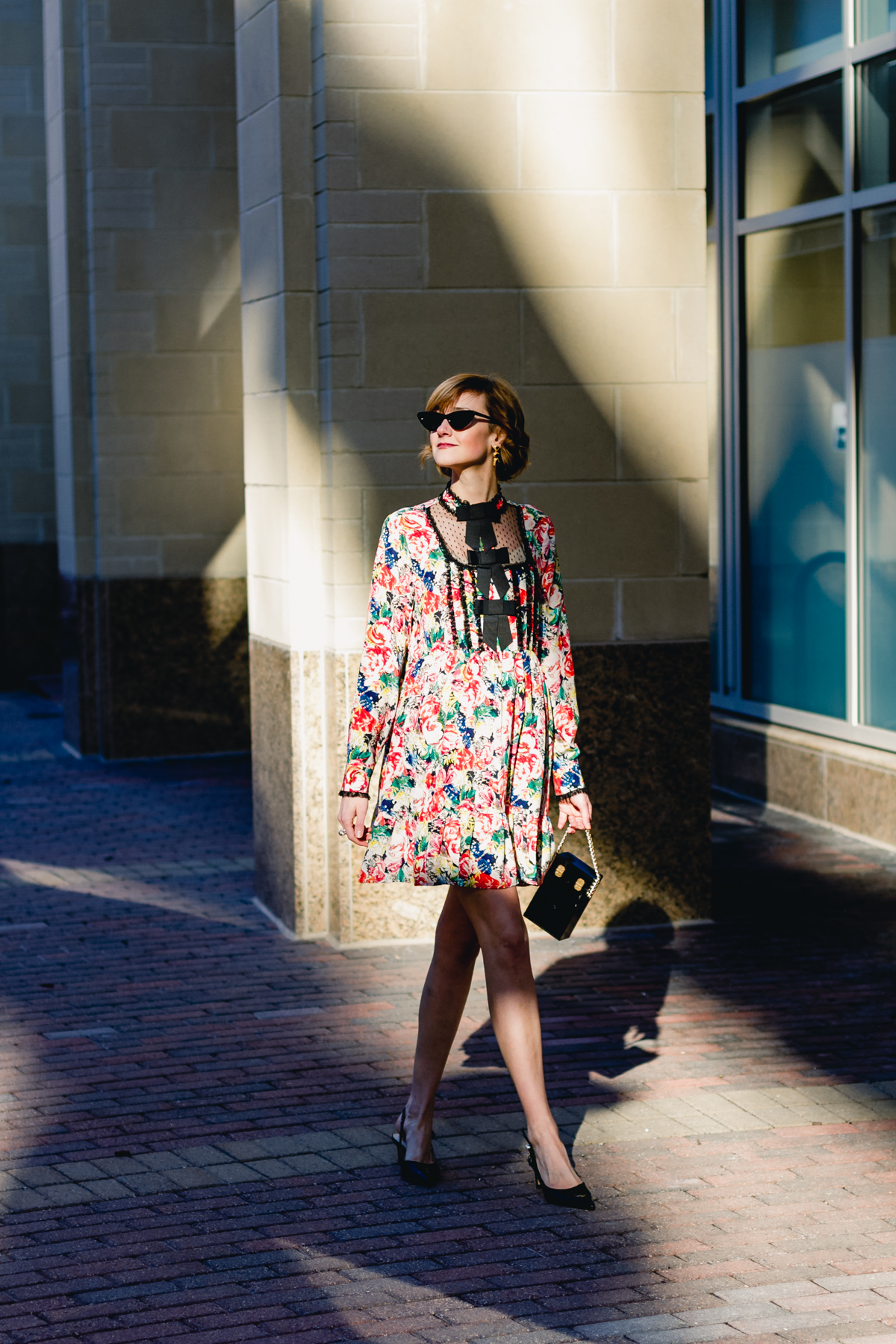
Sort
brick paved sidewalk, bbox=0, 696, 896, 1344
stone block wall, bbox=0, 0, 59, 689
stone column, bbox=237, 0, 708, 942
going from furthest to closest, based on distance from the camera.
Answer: stone block wall, bbox=0, 0, 59, 689 → stone column, bbox=237, 0, 708, 942 → brick paved sidewalk, bbox=0, 696, 896, 1344

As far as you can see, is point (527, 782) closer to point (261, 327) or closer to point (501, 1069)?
A: point (501, 1069)

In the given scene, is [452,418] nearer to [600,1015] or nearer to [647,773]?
[600,1015]

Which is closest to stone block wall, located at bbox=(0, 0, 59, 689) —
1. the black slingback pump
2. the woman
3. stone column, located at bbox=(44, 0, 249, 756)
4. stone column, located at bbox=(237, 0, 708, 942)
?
stone column, located at bbox=(44, 0, 249, 756)

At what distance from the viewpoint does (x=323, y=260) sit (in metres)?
6.96

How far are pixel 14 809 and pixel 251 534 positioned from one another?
10.5ft

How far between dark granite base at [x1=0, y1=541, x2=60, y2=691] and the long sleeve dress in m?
12.1

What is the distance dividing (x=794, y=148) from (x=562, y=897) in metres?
6.39

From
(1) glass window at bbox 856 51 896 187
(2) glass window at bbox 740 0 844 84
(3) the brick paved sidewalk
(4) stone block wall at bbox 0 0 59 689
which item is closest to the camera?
(3) the brick paved sidewalk

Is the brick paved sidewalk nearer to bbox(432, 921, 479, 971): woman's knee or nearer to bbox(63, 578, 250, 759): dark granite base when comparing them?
bbox(432, 921, 479, 971): woman's knee

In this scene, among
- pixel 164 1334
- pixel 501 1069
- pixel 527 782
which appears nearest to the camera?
pixel 164 1334

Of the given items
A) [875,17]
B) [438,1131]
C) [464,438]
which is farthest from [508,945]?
[875,17]

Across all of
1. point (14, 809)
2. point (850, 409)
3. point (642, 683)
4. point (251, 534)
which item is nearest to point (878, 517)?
point (850, 409)

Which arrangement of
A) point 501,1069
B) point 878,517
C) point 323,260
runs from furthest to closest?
1. point 878,517
2. point 323,260
3. point 501,1069

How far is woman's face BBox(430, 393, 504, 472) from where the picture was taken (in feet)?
14.6
